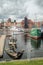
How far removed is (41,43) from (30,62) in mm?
503

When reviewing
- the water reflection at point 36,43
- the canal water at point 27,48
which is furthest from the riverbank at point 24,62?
the water reflection at point 36,43

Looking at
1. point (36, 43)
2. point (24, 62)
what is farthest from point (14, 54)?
point (36, 43)

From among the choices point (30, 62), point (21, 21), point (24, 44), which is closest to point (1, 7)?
point (21, 21)

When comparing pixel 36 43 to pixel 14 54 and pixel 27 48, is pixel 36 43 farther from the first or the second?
pixel 14 54

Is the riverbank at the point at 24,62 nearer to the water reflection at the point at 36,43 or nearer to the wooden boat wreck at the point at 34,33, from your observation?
the water reflection at the point at 36,43

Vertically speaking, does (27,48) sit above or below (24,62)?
above

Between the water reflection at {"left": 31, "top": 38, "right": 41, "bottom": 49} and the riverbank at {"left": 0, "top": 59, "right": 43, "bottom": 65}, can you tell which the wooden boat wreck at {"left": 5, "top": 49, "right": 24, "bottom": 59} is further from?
the water reflection at {"left": 31, "top": 38, "right": 41, "bottom": 49}

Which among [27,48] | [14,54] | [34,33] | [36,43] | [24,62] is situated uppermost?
[34,33]

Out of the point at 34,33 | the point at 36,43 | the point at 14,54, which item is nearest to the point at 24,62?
the point at 14,54

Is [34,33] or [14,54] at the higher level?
[34,33]

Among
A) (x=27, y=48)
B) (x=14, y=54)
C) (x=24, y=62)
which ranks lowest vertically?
(x=24, y=62)

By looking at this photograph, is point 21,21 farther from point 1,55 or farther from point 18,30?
point 1,55

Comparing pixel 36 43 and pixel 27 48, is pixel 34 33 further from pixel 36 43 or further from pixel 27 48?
pixel 27 48

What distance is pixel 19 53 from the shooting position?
5801 millimetres
